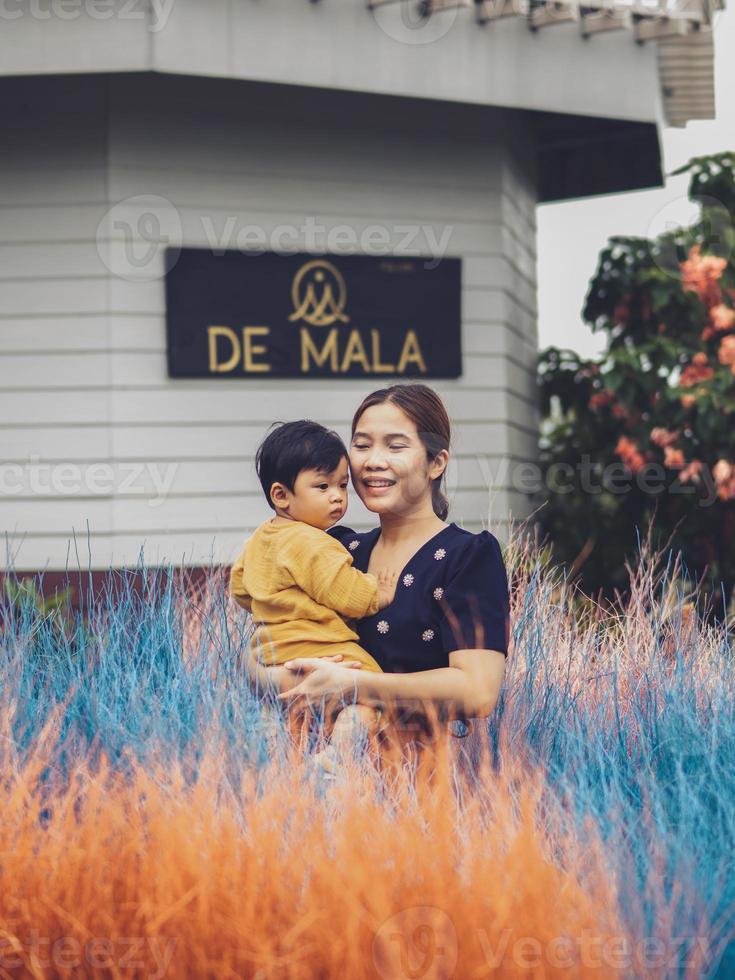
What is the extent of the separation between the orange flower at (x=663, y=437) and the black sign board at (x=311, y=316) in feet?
4.84

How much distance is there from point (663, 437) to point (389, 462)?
20.1 feet

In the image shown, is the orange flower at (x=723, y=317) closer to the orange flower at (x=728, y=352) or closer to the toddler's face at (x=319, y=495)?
the orange flower at (x=728, y=352)

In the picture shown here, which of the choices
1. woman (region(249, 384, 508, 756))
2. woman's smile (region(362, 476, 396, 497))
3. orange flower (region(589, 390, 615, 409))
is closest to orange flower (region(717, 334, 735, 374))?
orange flower (region(589, 390, 615, 409))

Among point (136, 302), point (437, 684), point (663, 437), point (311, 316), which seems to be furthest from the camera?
point (663, 437)

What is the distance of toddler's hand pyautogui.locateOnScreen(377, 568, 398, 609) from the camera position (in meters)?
3.29

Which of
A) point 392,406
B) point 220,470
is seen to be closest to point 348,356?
point 220,470

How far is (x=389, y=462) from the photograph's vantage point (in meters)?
3.25

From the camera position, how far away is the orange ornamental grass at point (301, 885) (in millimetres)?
2635

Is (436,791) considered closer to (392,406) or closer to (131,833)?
(131,833)

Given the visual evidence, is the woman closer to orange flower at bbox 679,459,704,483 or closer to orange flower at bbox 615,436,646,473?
orange flower at bbox 679,459,704,483

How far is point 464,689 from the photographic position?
3068 mm

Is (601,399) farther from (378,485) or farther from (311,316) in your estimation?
(378,485)

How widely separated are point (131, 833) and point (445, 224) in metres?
6.58

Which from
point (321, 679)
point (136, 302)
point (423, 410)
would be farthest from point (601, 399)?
point (321, 679)
